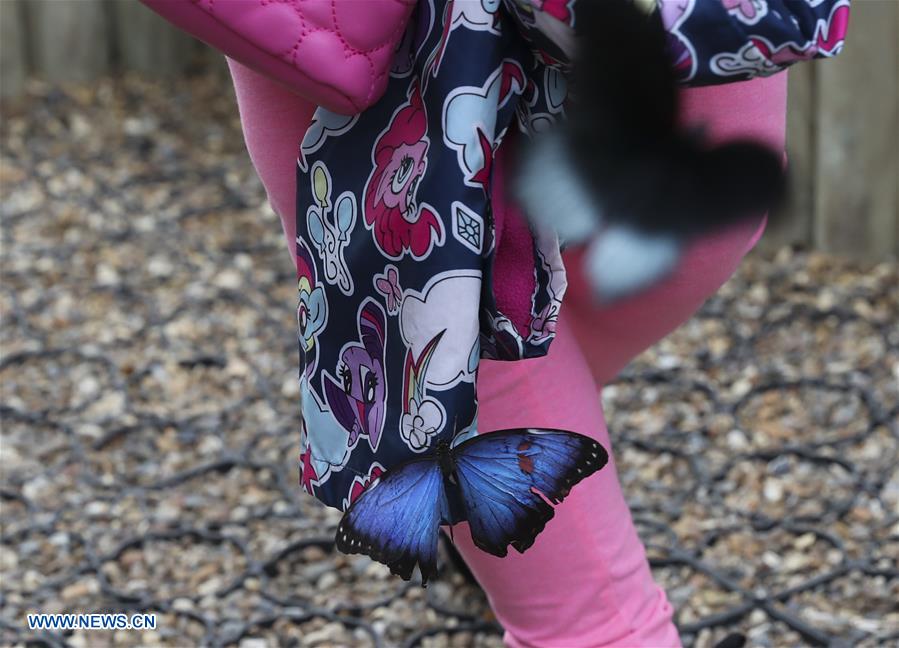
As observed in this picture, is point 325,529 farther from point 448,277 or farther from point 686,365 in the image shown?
point 448,277

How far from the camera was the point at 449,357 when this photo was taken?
80 cm

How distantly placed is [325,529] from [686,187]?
1002 mm

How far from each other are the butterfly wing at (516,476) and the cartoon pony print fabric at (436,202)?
26mm

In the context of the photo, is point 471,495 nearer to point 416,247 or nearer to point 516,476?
point 516,476

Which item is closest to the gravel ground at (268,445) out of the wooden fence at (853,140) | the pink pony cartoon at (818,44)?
the wooden fence at (853,140)

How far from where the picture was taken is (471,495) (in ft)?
2.70

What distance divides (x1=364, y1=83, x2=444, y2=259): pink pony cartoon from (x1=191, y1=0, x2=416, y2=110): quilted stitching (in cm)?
4

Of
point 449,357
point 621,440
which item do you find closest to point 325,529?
point 621,440

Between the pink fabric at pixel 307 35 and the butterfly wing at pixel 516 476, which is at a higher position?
the pink fabric at pixel 307 35

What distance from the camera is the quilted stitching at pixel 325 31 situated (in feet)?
2.48

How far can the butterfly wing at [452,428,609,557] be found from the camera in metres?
0.82

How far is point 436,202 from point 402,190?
37 mm

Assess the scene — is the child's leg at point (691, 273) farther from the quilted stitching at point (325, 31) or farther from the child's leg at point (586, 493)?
the quilted stitching at point (325, 31)

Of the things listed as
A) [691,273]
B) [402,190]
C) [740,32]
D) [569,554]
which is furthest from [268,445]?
[740,32]
